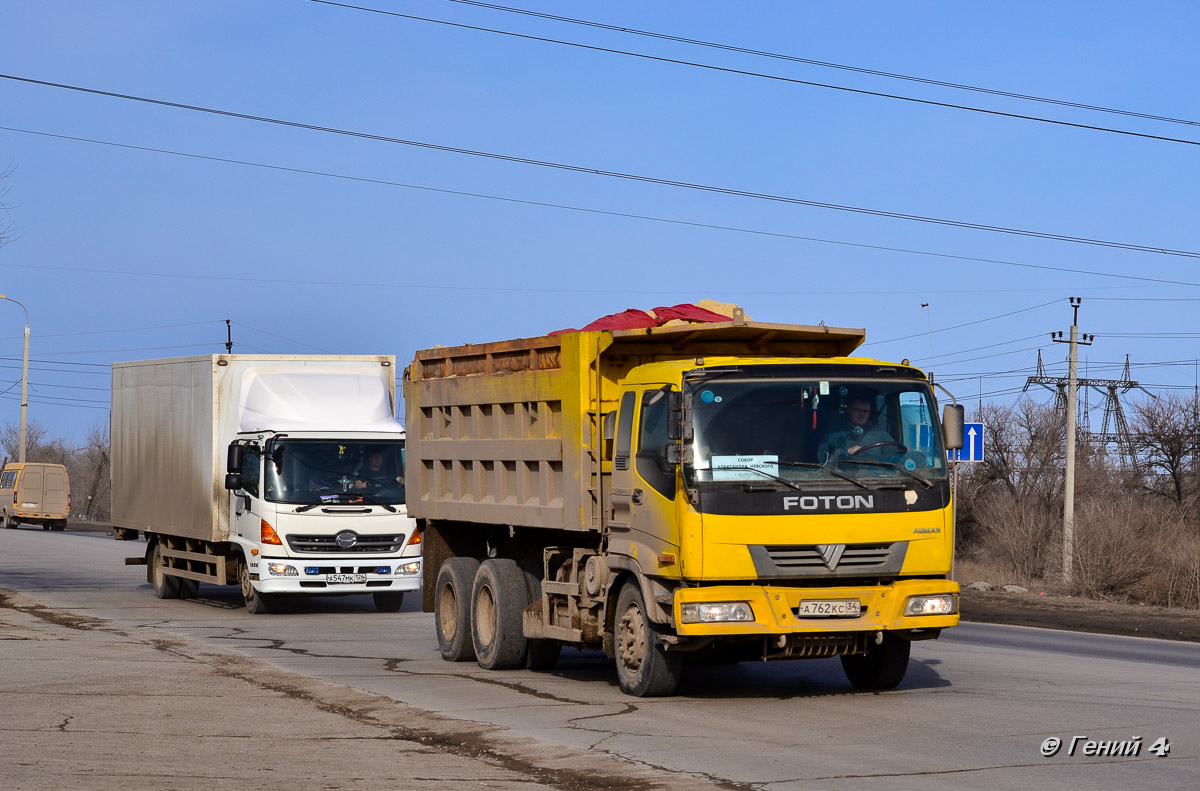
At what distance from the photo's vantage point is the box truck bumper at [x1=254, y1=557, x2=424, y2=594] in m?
19.9

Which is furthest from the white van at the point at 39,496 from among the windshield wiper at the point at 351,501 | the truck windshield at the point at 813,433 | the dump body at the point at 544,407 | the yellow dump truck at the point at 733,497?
the truck windshield at the point at 813,433

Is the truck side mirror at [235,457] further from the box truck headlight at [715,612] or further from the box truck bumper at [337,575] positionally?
the box truck headlight at [715,612]

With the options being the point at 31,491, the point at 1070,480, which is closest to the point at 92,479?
the point at 31,491

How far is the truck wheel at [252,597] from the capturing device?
20219 mm

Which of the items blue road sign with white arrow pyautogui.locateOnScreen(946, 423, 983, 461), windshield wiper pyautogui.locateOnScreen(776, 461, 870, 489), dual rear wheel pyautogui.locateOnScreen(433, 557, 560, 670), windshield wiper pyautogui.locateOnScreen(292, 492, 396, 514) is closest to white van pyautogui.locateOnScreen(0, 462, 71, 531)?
windshield wiper pyautogui.locateOnScreen(292, 492, 396, 514)

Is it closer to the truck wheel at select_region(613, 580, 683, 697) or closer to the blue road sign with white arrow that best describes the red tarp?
the truck wheel at select_region(613, 580, 683, 697)

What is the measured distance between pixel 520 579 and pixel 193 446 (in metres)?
9.35

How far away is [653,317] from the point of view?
1313cm

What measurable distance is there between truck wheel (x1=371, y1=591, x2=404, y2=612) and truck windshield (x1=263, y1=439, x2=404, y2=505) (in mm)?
1859

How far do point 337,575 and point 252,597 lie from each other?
4.13ft

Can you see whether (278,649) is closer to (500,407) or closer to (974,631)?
(500,407)

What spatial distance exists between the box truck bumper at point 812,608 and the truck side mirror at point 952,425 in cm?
→ 108

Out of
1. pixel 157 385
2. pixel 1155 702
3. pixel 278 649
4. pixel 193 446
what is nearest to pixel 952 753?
pixel 1155 702

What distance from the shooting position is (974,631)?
1895cm
